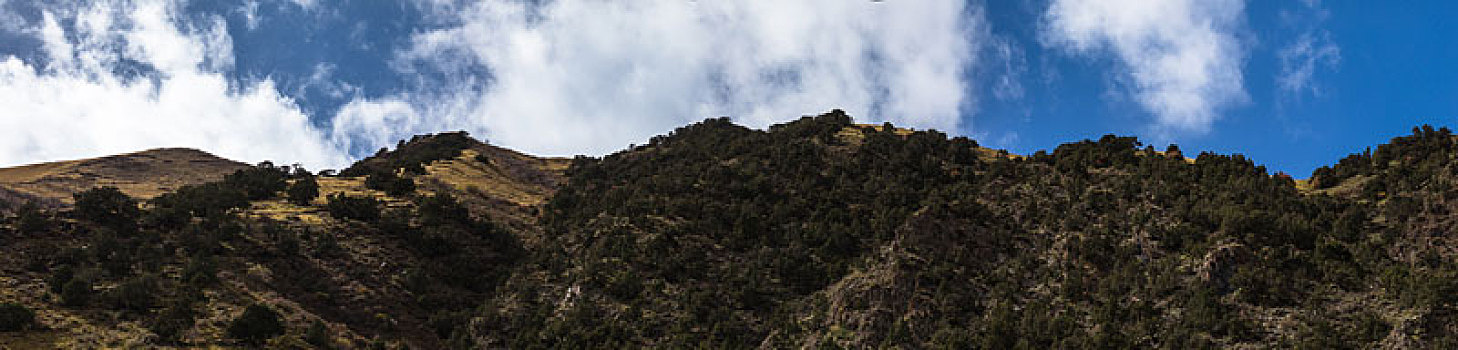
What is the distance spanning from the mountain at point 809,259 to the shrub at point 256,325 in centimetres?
16

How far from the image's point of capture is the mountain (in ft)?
126

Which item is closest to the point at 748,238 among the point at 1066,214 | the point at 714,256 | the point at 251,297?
the point at 714,256

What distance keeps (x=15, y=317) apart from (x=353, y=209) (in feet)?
95.8

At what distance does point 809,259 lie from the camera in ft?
183

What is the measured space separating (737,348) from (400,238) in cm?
3321

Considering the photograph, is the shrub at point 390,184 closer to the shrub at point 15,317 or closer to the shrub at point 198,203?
the shrub at point 198,203

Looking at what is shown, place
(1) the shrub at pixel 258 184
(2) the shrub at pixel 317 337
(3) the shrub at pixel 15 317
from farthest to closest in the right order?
(1) the shrub at pixel 258 184 → (2) the shrub at pixel 317 337 → (3) the shrub at pixel 15 317

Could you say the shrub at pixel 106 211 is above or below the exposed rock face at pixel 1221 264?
above

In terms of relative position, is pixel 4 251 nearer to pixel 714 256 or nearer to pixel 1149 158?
pixel 714 256

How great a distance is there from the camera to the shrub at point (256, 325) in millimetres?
45062

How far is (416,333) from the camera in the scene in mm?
54500

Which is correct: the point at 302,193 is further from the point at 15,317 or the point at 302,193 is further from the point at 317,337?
the point at 15,317

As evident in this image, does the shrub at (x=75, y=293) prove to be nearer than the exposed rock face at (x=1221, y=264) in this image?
No

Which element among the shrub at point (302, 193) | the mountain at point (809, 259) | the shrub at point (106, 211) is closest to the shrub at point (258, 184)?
the mountain at point (809, 259)
